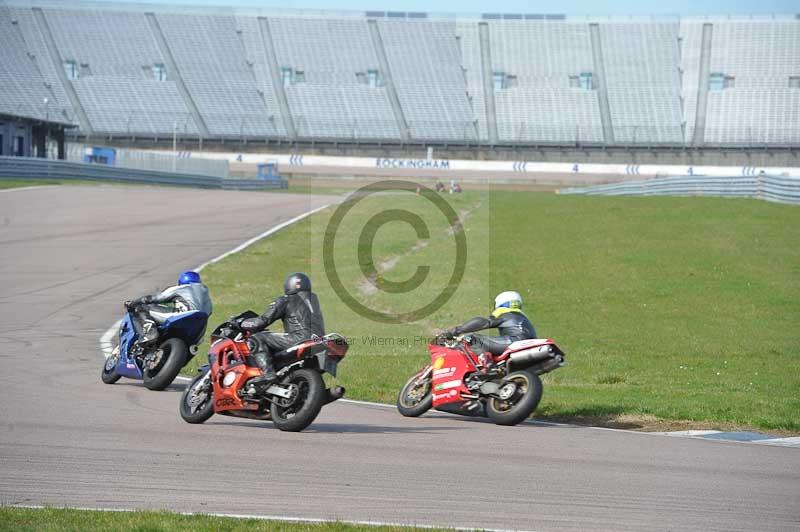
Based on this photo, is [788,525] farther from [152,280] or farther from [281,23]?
[281,23]

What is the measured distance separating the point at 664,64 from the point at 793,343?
68410 millimetres

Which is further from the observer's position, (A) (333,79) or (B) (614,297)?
(A) (333,79)

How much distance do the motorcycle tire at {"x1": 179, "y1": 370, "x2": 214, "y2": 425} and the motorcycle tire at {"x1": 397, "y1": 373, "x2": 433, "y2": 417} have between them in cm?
219

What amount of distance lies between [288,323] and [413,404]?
194 cm

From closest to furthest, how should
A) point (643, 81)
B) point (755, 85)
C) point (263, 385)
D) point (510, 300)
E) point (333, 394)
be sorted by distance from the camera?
point (333, 394) → point (263, 385) → point (510, 300) → point (755, 85) → point (643, 81)

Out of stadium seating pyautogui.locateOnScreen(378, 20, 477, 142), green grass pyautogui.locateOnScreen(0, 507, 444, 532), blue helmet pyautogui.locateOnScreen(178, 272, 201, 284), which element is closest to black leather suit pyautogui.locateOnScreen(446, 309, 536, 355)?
blue helmet pyautogui.locateOnScreen(178, 272, 201, 284)

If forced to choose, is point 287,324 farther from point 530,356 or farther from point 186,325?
point 186,325

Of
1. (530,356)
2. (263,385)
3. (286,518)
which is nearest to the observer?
(286,518)

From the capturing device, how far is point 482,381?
10867mm

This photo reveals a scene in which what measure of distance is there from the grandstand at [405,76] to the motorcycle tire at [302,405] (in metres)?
67.7

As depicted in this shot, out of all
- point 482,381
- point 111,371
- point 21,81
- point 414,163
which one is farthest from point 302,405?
point 21,81

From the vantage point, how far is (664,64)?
80938mm

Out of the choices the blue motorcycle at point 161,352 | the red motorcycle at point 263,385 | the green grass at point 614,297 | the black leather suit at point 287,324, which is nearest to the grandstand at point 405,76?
the green grass at point 614,297

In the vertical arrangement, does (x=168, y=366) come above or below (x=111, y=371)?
above
